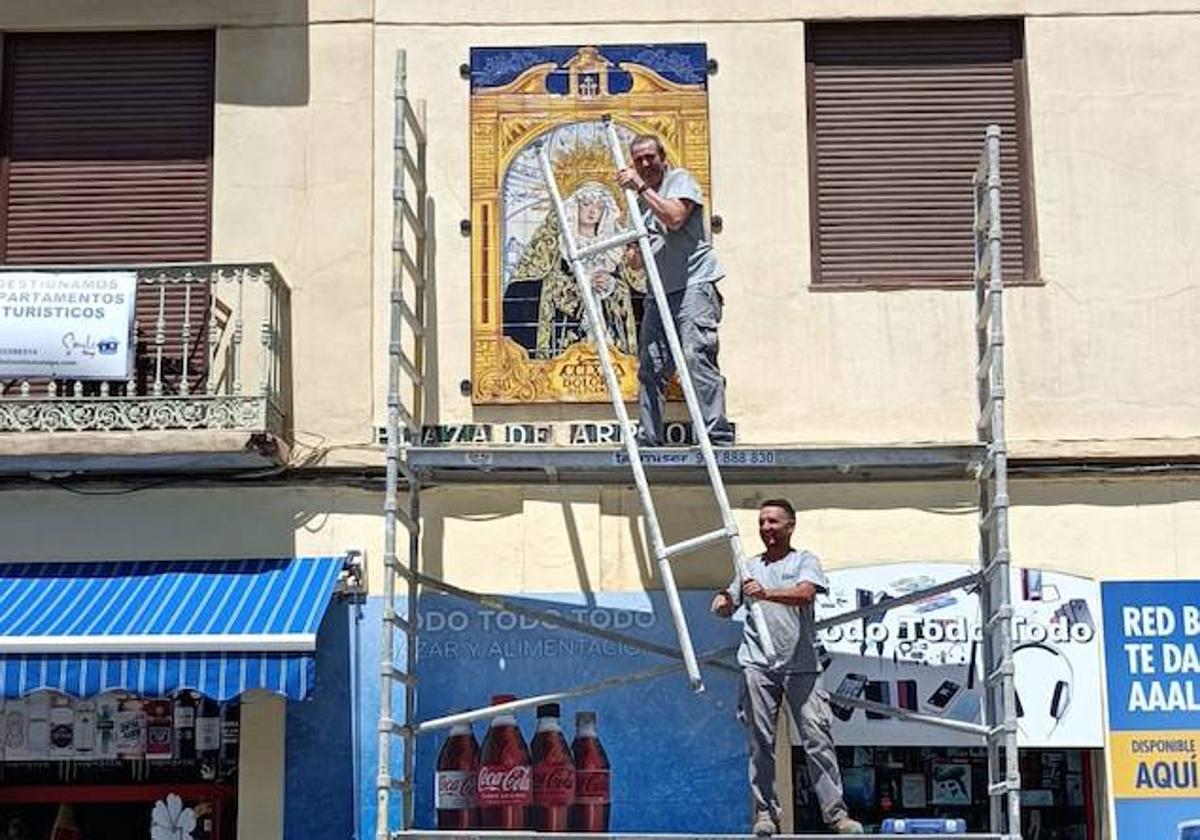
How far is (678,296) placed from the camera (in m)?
10.4

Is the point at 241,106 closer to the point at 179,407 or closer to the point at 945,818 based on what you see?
the point at 179,407

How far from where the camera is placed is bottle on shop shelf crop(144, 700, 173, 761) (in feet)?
35.6

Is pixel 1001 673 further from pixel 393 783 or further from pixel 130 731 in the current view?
pixel 130 731

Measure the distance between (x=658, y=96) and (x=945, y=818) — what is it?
15.5 feet

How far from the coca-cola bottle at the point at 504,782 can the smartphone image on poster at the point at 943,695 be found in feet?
7.79

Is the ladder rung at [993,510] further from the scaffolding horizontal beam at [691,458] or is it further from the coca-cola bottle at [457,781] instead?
the coca-cola bottle at [457,781]

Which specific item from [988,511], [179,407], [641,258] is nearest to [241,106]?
[179,407]

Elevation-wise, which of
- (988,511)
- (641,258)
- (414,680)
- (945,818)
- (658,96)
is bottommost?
(945,818)

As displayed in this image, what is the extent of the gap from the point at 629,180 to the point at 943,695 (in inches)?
139

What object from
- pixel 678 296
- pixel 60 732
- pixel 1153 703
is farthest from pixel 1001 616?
pixel 60 732

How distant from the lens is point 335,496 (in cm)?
1091

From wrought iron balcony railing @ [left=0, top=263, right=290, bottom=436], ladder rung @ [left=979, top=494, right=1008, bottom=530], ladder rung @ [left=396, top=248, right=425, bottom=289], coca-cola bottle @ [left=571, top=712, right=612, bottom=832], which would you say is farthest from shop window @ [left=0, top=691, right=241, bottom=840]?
ladder rung @ [left=979, top=494, right=1008, bottom=530]

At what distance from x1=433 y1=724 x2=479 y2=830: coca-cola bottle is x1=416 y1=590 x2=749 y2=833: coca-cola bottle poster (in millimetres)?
39

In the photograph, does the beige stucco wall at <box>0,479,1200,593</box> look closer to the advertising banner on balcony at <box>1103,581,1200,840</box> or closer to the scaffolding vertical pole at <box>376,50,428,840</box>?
the advertising banner on balcony at <box>1103,581,1200,840</box>
